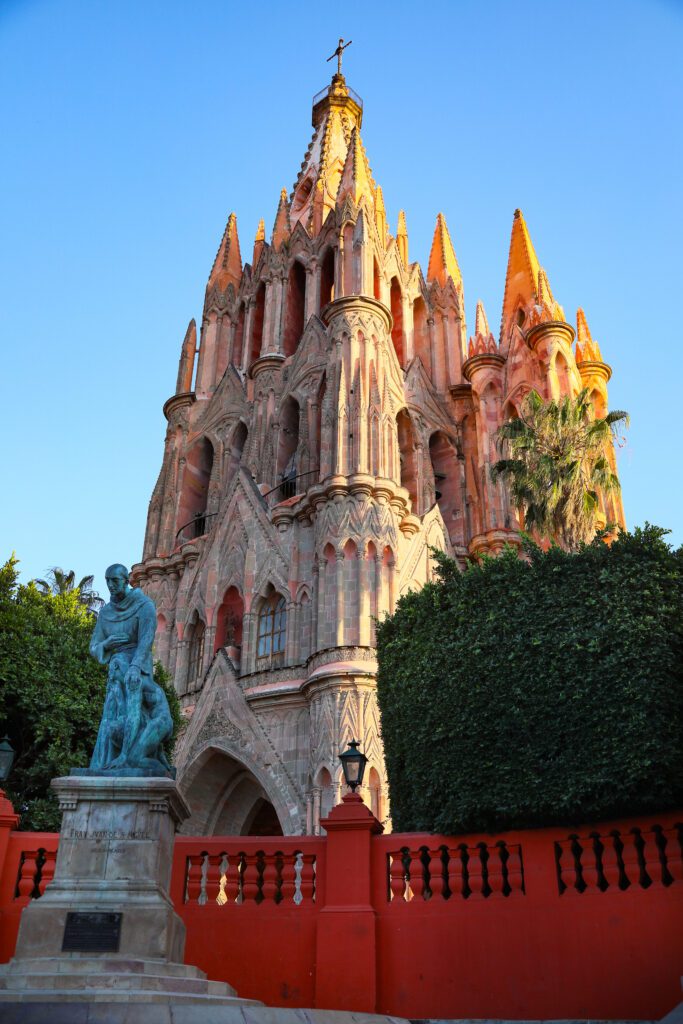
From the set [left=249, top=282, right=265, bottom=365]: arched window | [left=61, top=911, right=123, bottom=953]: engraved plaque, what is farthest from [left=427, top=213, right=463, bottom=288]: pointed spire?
[left=61, top=911, right=123, bottom=953]: engraved plaque

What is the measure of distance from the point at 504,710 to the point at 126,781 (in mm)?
4452

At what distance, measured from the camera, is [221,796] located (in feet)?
85.8

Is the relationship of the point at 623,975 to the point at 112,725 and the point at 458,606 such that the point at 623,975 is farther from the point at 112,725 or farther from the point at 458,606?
the point at 112,725

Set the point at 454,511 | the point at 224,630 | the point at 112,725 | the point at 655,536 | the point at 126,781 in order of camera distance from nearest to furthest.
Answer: the point at 126,781 → the point at 112,725 → the point at 655,536 → the point at 224,630 → the point at 454,511

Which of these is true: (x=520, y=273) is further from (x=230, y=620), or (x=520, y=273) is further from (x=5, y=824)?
(x=5, y=824)

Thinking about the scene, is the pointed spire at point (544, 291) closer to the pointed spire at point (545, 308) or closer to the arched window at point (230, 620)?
the pointed spire at point (545, 308)

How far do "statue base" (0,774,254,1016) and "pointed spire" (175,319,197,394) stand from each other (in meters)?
27.0

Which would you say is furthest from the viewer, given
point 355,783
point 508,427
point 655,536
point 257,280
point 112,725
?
point 257,280

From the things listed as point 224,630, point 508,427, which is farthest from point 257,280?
point 508,427

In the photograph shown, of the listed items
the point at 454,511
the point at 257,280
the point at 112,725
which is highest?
the point at 257,280

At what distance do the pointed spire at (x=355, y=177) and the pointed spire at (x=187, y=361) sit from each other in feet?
25.6

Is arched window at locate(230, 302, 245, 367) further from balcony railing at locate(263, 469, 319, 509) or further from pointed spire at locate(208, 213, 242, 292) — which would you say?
balcony railing at locate(263, 469, 319, 509)

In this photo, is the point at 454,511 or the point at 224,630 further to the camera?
the point at 454,511

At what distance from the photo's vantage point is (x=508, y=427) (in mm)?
21984
